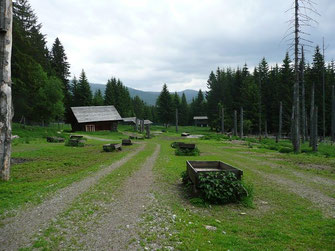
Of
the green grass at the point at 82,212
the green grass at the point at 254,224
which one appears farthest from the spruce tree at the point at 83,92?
the green grass at the point at 254,224

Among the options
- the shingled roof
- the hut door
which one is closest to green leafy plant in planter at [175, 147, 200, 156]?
the shingled roof

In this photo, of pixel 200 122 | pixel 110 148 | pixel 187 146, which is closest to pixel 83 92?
pixel 110 148

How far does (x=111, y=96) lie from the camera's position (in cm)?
7450

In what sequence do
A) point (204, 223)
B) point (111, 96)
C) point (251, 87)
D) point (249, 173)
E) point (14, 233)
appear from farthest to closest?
point (111, 96), point (251, 87), point (249, 173), point (204, 223), point (14, 233)

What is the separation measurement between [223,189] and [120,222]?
326 cm

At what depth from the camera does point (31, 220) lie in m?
5.23

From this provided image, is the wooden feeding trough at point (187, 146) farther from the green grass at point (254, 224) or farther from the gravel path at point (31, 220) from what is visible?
the gravel path at point (31, 220)

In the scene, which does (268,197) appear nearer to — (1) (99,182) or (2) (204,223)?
(2) (204,223)

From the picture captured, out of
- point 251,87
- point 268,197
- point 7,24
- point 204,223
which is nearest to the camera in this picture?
point 204,223

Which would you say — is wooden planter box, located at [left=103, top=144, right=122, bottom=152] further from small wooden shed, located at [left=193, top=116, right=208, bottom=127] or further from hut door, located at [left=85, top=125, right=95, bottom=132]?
small wooden shed, located at [left=193, top=116, right=208, bottom=127]

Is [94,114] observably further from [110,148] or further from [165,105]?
[110,148]

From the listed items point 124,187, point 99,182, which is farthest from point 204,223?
point 99,182

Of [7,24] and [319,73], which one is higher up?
[319,73]

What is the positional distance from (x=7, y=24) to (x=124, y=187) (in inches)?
322
